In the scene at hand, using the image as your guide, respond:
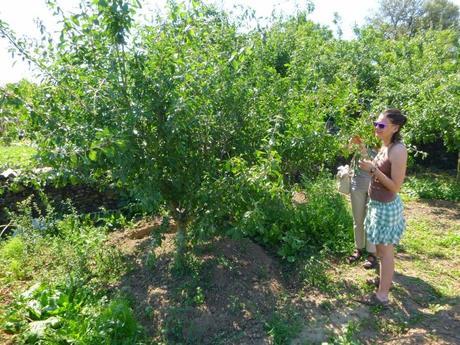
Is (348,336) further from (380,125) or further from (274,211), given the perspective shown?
(380,125)

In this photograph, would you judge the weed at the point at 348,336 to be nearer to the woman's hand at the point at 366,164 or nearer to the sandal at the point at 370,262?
the sandal at the point at 370,262

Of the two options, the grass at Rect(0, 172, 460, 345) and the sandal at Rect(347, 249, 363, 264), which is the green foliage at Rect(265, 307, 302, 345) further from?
the sandal at Rect(347, 249, 363, 264)

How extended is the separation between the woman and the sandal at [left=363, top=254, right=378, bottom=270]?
531 millimetres

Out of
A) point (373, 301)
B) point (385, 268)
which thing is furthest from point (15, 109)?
point (373, 301)

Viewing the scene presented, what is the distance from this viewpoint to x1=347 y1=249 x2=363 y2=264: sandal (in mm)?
4594

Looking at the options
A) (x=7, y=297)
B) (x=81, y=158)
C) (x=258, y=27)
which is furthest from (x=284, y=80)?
(x=7, y=297)

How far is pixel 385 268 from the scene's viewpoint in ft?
12.2

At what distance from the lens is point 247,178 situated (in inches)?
132

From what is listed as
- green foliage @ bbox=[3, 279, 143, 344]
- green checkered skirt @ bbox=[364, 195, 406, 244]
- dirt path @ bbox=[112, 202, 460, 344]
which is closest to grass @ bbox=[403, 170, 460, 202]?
dirt path @ bbox=[112, 202, 460, 344]

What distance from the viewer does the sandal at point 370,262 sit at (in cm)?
443

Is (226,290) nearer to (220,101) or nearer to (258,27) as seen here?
(220,101)

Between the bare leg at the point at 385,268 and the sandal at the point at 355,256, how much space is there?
0.78m

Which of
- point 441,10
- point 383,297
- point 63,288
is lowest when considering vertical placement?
point 63,288

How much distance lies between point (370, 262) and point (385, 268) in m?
0.73
